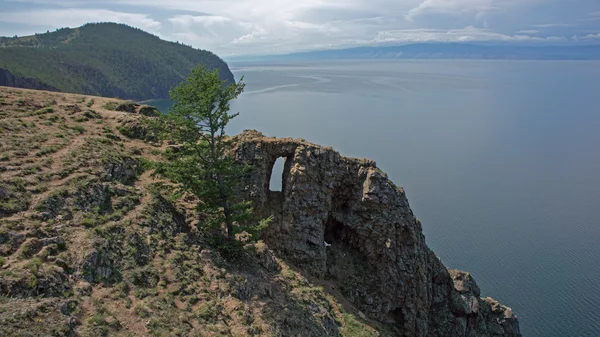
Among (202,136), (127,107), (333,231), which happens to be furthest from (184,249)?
(127,107)

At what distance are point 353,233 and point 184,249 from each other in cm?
1708

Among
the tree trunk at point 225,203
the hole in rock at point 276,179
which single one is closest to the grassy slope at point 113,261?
the tree trunk at point 225,203

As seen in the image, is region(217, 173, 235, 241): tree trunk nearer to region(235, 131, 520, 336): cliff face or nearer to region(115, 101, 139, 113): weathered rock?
region(235, 131, 520, 336): cliff face

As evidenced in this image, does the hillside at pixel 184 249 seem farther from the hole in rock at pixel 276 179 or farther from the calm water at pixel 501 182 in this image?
the hole in rock at pixel 276 179

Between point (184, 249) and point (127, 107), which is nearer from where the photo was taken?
point (184, 249)

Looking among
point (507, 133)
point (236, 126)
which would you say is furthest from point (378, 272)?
point (507, 133)

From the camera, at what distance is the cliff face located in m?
35.3

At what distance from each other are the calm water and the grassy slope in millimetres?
34250

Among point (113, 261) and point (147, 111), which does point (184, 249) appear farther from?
point (147, 111)

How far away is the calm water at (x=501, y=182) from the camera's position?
182 feet

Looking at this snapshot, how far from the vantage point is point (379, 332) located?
3206 cm

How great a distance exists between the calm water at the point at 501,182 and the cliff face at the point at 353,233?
19773 millimetres

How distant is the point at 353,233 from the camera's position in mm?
37938

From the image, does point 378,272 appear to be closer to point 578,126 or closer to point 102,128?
point 102,128
